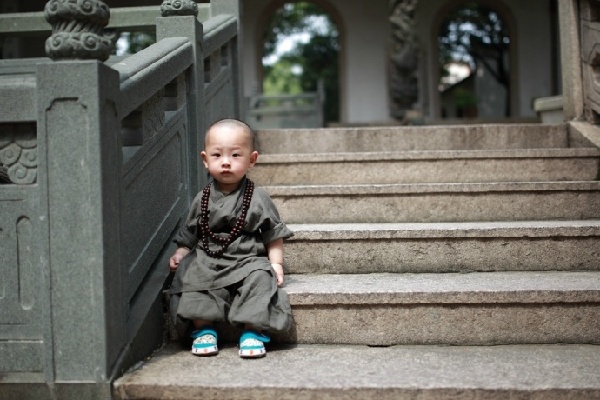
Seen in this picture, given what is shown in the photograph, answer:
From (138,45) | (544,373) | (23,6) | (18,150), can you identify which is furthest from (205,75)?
(138,45)

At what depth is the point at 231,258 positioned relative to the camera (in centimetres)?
248

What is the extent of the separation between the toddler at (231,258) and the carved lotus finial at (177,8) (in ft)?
2.78

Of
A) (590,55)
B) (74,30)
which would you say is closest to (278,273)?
(74,30)

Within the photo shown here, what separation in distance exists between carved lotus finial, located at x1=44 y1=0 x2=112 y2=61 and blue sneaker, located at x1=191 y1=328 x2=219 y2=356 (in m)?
1.08

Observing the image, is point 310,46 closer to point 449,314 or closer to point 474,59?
point 474,59

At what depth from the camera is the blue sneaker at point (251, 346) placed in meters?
2.25

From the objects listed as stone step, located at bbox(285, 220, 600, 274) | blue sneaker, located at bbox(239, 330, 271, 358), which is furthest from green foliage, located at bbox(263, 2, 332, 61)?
blue sneaker, located at bbox(239, 330, 271, 358)

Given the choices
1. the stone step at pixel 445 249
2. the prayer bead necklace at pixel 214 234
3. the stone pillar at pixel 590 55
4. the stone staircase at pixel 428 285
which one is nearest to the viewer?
the stone staircase at pixel 428 285

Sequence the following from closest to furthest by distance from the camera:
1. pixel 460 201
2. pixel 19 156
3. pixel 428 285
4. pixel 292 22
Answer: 1. pixel 19 156
2. pixel 428 285
3. pixel 460 201
4. pixel 292 22

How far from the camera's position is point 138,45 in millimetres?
19500

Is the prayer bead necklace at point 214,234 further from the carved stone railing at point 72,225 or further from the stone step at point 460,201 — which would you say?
the stone step at point 460,201

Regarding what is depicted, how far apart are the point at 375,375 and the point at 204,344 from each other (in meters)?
0.66

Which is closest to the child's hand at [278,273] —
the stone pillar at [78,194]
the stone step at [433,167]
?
the stone pillar at [78,194]

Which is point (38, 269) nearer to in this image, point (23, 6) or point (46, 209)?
point (46, 209)
